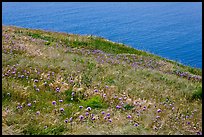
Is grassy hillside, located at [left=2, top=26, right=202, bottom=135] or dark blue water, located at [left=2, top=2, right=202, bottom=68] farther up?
grassy hillside, located at [left=2, top=26, right=202, bottom=135]

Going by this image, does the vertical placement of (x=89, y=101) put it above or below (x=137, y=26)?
above

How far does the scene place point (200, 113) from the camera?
10961 mm

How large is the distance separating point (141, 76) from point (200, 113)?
5.46 m

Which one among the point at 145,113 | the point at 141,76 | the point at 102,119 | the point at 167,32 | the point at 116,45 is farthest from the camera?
the point at 167,32

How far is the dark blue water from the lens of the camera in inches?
2490

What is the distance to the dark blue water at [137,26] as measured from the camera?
63250 mm

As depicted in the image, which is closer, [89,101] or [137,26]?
[89,101]

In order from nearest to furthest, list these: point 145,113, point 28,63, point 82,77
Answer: point 145,113 < point 82,77 < point 28,63

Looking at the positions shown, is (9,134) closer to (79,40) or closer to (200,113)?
(200,113)

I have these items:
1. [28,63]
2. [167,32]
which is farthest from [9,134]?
[167,32]

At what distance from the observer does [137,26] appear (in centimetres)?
8162

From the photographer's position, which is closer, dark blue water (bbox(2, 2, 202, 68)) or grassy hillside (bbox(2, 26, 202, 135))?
grassy hillside (bbox(2, 26, 202, 135))

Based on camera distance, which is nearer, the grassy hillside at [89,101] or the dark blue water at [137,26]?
the grassy hillside at [89,101]

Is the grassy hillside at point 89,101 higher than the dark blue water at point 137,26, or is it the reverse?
the grassy hillside at point 89,101
